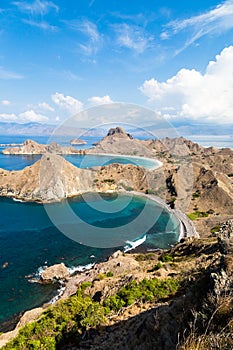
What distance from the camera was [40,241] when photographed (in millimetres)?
41688

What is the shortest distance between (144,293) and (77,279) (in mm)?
17069

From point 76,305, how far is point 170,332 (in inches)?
400

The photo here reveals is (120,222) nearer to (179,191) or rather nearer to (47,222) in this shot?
(47,222)

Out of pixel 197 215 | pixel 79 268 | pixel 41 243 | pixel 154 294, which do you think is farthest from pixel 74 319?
pixel 197 215

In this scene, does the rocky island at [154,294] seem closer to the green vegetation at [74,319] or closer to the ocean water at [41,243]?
the green vegetation at [74,319]

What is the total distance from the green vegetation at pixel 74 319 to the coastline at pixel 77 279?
11.7 feet

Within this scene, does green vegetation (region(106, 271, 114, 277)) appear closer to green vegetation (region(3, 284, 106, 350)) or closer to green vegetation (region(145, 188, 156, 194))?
green vegetation (region(3, 284, 106, 350))

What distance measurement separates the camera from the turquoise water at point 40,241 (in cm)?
2880

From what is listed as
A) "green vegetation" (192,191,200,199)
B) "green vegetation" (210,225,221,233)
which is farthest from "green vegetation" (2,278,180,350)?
"green vegetation" (192,191,200,199)

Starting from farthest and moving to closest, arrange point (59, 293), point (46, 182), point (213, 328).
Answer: point (46, 182)
point (59, 293)
point (213, 328)

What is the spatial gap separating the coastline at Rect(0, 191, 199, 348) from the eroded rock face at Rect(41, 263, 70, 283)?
34.1 inches

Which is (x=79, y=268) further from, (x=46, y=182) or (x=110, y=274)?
(x=46, y=182)

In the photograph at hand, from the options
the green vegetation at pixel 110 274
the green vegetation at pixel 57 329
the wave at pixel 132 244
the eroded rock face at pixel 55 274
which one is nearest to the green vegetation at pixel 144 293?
the green vegetation at pixel 57 329

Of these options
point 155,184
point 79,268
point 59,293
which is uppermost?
point 155,184
